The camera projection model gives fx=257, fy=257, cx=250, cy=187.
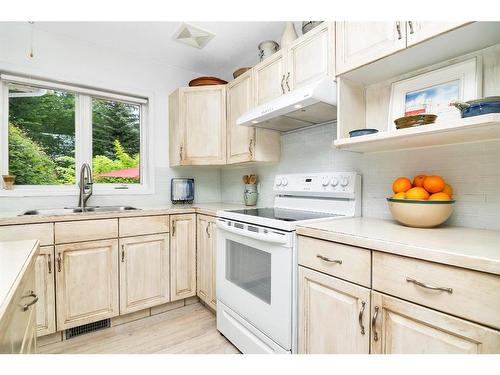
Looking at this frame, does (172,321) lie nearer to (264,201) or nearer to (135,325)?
(135,325)

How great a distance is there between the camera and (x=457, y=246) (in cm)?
88

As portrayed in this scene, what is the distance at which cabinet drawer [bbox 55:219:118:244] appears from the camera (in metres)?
1.75

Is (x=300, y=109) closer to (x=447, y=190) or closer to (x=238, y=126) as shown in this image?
(x=238, y=126)

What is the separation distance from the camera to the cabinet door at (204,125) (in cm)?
243

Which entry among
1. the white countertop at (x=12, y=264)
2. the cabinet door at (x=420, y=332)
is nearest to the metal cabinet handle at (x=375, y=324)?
the cabinet door at (x=420, y=332)

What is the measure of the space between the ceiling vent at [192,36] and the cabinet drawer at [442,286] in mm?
2107

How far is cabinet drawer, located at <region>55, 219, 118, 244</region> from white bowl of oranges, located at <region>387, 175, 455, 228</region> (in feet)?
6.18

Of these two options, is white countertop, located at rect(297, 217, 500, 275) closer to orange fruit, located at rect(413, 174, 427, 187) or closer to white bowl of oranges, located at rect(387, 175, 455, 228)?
white bowl of oranges, located at rect(387, 175, 455, 228)

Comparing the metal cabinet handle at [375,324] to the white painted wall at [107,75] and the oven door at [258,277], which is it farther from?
the white painted wall at [107,75]

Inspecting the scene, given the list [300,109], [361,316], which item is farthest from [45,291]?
[300,109]

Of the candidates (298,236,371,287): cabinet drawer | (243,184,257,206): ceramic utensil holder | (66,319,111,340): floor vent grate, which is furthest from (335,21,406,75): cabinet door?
(66,319,111,340): floor vent grate

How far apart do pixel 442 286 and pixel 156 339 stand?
1.80 metres

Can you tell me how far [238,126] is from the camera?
2277mm
